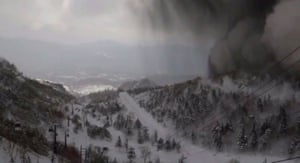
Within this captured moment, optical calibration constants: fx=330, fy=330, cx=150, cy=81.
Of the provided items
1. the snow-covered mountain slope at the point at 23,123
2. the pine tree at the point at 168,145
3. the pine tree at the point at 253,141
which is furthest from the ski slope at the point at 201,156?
the snow-covered mountain slope at the point at 23,123

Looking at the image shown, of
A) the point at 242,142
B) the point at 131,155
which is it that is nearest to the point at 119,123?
the point at 131,155

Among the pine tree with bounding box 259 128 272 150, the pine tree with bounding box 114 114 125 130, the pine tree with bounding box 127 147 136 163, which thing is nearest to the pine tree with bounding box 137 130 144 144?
the pine tree with bounding box 114 114 125 130

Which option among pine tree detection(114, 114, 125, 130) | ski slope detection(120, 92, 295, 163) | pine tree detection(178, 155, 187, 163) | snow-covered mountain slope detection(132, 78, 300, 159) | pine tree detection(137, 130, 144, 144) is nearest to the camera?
pine tree detection(178, 155, 187, 163)

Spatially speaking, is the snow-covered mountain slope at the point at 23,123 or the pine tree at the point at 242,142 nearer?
the snow-covered mountain slope at the point at 23,123

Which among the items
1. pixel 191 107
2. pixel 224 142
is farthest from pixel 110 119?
pixel 224 142

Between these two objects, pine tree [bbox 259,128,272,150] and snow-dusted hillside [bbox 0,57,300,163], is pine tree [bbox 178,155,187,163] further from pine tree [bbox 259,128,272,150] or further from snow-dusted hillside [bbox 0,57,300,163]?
pine tree [bbox 259,128,272,150]

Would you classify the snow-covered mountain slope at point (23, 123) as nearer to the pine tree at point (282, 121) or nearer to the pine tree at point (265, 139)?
the pine tree at point (265, 139)

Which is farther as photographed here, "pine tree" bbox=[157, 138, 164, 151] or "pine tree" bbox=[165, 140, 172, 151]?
"pine tree" bbox=[157, 138, 164, 151]

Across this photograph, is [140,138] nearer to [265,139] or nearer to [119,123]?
[119,123]

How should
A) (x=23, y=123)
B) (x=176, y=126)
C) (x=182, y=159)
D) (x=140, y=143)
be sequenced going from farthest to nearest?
(x=176, y=126) → (x=140, y=143) → (x=182, y=159) → (x=23, y=123)

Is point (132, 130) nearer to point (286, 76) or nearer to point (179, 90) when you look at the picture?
point (179, 90)

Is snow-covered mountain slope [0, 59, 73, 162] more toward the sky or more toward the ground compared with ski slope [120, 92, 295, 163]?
more toward the sky
